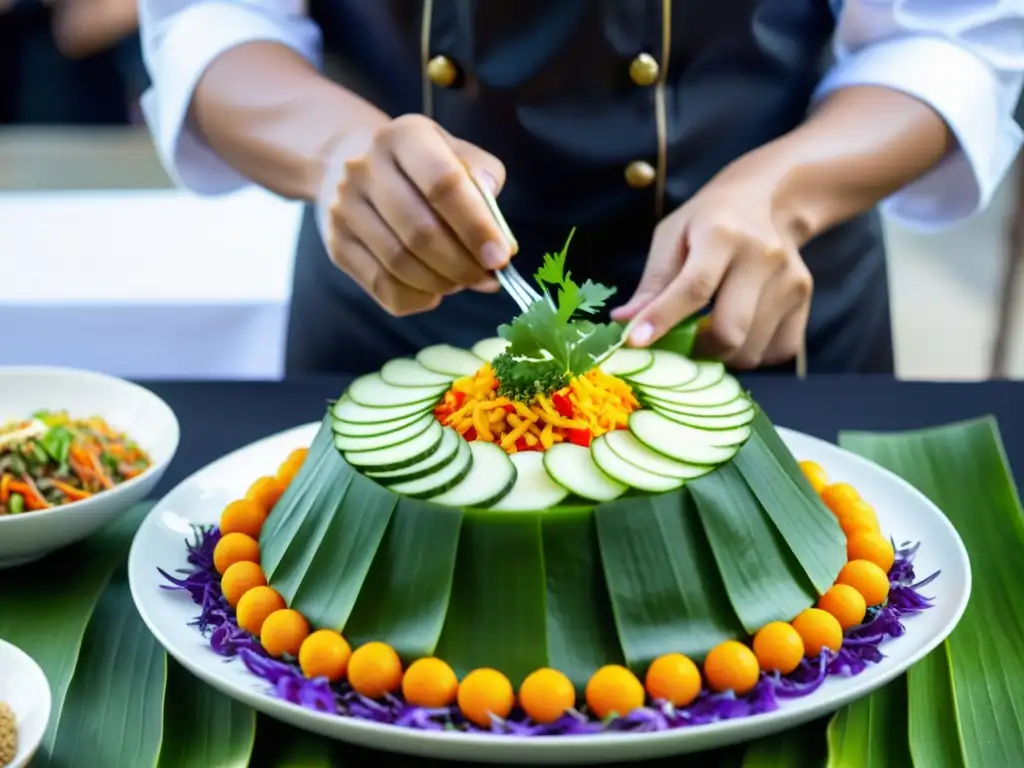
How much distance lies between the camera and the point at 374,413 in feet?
5.43

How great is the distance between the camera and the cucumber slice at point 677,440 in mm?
1503

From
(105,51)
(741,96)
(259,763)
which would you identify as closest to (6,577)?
(259,763)

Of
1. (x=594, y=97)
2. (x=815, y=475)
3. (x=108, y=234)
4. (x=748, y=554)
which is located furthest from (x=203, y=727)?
(x=108, y=234)

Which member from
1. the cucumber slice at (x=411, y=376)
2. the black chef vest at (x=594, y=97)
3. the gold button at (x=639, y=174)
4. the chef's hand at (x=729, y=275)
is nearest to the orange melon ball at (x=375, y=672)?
the cucumber slice at (x=411, y=376)

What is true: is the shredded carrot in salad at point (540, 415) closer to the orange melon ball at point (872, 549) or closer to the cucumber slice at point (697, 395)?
the cucumber slice at point (697, 395)

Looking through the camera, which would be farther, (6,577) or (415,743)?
(6,577)

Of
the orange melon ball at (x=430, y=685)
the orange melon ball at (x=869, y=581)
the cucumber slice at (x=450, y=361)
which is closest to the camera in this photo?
the orange melon ball at (x=430, y=685)

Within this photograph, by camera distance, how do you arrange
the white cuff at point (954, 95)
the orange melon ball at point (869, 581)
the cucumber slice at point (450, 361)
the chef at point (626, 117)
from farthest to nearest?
1. the white cuff at point (954, 95)
2. the chef at point (626, 117)
3. the cucumber slice at point (450, 361)
4. the orange melon ball at point (869, 581)

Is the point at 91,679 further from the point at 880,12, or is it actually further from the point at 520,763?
the point at 880,12

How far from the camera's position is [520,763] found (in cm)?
126

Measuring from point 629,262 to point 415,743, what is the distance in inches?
54.4

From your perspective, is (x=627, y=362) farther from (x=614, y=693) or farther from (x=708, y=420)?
(x=614, y=693)

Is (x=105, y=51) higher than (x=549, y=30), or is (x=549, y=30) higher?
(x=549, y=30)

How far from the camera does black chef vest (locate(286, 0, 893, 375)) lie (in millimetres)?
2312
